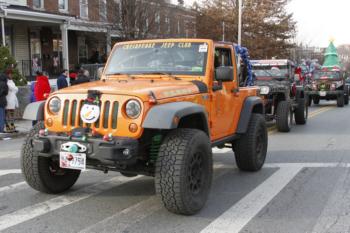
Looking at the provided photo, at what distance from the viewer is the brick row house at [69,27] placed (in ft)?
68.8

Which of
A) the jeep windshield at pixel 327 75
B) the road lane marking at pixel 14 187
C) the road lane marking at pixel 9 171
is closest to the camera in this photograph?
the road lane marking at pixel 14 187

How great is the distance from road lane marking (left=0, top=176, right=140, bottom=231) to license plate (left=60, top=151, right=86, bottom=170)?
669 millimetres

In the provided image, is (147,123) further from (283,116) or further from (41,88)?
(41,88)

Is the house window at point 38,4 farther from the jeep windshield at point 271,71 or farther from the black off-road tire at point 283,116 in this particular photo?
the black off-road tire at point 283,116

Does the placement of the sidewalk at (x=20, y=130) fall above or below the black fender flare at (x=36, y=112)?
below

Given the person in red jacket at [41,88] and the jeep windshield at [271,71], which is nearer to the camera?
the person in red jacket at [41,88]

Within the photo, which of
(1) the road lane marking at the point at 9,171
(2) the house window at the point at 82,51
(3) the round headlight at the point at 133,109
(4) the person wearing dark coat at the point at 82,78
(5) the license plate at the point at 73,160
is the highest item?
(2) the house window at the point at 82,51

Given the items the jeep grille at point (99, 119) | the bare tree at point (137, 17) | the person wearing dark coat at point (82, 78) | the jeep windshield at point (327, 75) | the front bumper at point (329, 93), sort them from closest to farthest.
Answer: the jeep grille at point (99, 119)
the person wearing dark coat at point (82, 78)
the bare tree at point (137, 17)
the front bumper at point (329, 93)
the jeep windshield at point (327, 75)

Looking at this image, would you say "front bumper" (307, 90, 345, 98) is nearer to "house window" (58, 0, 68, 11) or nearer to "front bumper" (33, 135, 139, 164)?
"house window" (58, 0, 68, 11)

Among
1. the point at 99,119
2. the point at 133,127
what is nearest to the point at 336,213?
the point at 133,127

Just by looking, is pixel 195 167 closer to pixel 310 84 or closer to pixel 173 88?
pixel 173 88

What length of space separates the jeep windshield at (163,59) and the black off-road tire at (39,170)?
151 centimetres

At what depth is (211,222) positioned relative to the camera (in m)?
5.11

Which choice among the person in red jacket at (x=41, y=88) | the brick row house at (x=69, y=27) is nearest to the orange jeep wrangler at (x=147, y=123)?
the person in red jacket at (x=41, y=88)
